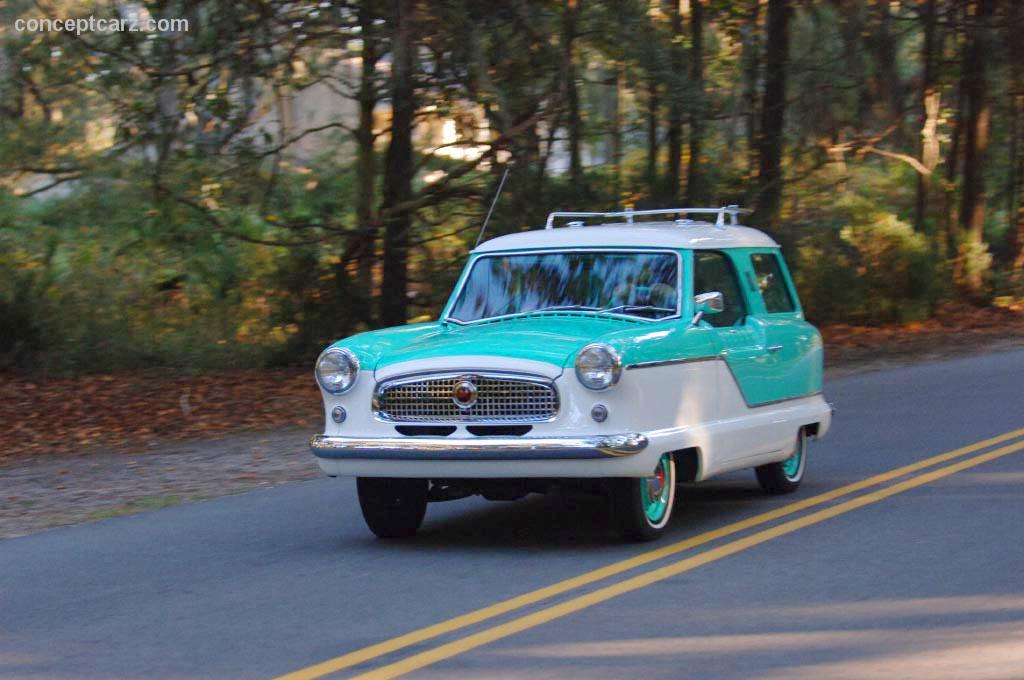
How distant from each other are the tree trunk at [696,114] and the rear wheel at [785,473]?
24.9ft

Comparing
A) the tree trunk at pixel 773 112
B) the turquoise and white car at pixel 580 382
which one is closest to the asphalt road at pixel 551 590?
the turquoise and white car at pixel 580 382

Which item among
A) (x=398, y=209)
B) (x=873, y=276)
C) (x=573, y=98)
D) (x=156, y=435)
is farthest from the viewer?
(x=873, y=276)

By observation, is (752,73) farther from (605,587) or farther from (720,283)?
(605,587)

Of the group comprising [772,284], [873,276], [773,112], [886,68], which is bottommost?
[873,276]

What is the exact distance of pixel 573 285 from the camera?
8992 mm

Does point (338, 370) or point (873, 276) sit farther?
point (873, 276)

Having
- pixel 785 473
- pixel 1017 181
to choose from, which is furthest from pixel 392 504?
pixel 1017 181

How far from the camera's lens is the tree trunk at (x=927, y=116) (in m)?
25.4

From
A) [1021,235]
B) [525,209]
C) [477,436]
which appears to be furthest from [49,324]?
[1021,235]

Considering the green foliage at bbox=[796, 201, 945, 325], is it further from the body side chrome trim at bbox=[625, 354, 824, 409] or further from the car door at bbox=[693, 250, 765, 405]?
the car door at bbox=[693, 250, 765, 405]

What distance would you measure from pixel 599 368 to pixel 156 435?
7.86 m

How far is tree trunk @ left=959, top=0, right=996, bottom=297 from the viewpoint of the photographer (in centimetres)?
2569

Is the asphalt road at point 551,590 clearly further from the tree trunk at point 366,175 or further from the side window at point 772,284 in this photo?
the tree trunk at point 366,175

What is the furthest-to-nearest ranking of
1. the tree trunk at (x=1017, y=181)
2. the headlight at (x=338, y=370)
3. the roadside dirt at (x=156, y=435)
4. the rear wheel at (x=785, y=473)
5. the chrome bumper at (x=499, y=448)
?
the tree trunk at (x=1017, y=181)
the roadside dirt at (x=156, y=435)
the rear wheel at (x=785, y=473)
the headlight at (x=338, y=370)
the chrome bumper at (x=499, y=448)
